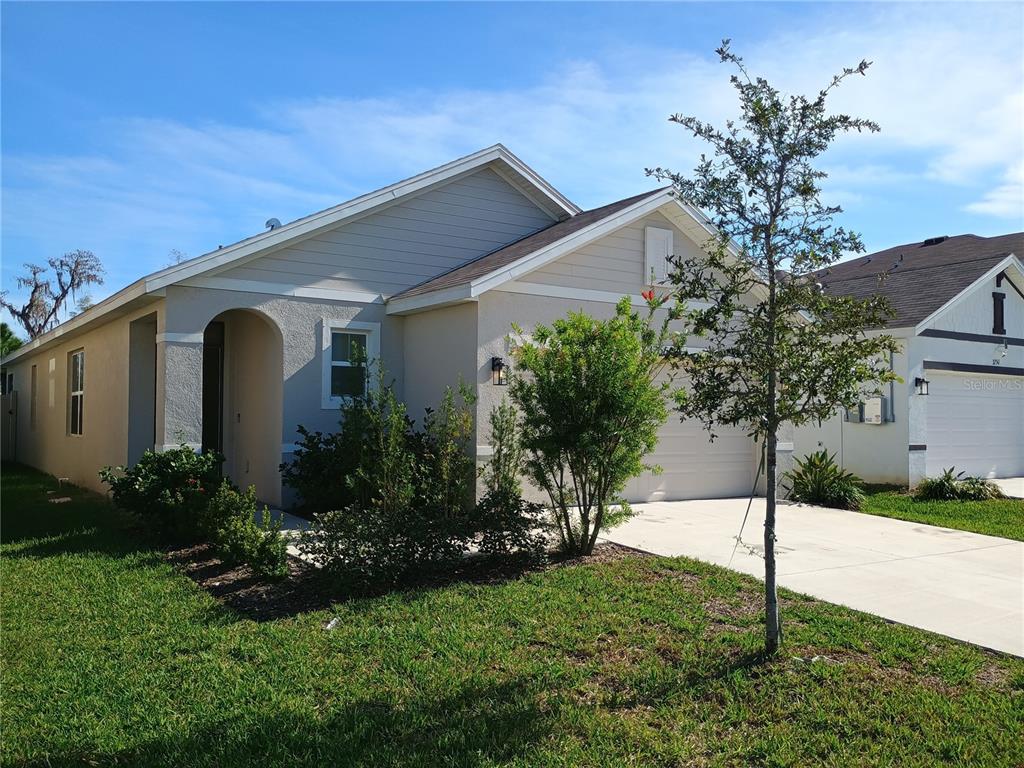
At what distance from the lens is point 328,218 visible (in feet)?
38.1

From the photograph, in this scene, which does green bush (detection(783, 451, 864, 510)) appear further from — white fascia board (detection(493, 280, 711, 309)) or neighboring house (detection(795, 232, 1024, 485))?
white fascia board (detection(493, 280, 711, 309))

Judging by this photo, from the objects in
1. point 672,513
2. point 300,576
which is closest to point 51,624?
point 300,576

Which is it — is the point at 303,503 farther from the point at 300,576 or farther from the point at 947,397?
the point at 947,397

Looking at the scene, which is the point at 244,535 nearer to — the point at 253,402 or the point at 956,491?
the point at 253,402

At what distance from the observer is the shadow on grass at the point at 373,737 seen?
12.7 ft

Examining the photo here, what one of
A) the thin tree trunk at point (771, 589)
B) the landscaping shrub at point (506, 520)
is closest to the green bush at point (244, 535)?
the landscaping shrub at point (506, 520)

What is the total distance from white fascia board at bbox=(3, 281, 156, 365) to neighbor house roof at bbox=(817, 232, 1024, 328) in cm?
1116

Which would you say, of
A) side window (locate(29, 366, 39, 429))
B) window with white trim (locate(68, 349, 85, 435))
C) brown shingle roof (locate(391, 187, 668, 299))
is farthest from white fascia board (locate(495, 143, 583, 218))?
side window (locate(29, 366, 39, 429))

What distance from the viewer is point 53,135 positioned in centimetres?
1027

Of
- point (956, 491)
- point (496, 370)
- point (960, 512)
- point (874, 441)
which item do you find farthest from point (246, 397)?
point (956, 491)

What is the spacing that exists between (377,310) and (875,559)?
7.64 metres

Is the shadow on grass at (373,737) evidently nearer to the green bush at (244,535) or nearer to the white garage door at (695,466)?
the green bush at (244,535)

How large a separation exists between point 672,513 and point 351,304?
567 centimetres

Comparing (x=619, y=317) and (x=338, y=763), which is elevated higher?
(x=619, y=317)
